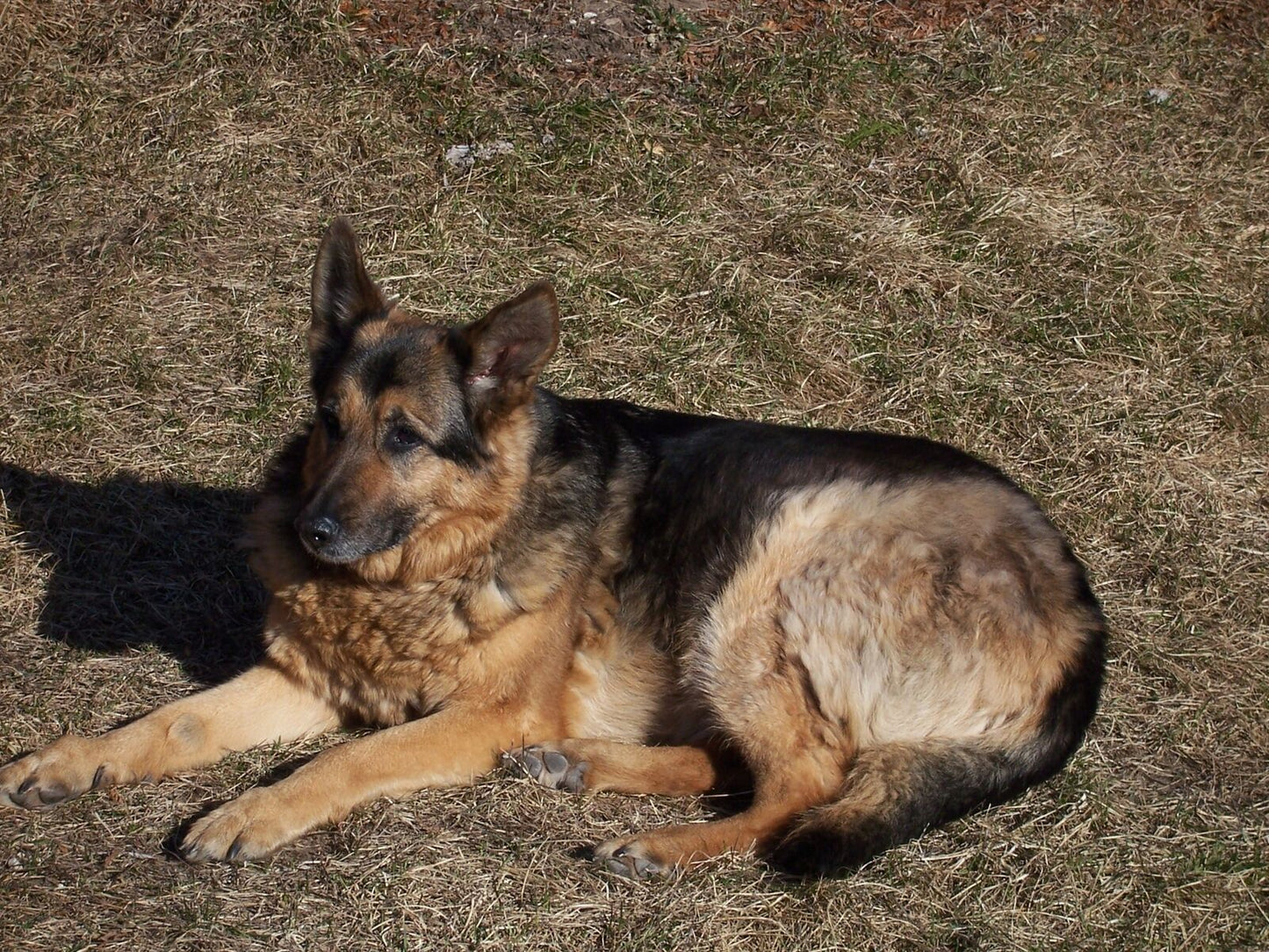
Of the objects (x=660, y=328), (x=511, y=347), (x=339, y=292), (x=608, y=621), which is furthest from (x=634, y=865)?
(x=660, y=328)

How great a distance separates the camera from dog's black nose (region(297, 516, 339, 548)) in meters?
4.58

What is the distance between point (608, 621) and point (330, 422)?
1444mm

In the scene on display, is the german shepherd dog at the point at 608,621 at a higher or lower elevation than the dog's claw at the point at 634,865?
higher

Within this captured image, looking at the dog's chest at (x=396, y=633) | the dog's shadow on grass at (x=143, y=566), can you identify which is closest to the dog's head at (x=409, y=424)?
the dog's chest at (x=396, y=633)

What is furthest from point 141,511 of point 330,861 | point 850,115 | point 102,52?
point 850,115

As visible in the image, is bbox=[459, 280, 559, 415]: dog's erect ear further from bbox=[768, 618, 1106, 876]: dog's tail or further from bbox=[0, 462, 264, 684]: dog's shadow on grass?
bbox=[768, 618, 1106, 876]: dog's tail

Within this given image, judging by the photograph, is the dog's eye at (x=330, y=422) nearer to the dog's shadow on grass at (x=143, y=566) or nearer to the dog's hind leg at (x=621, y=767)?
the dog's shadow on grass at (x=143, y=566)

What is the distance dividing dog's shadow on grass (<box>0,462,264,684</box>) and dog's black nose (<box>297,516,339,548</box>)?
137 centimetres

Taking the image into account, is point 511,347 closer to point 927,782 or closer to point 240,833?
point 240,833

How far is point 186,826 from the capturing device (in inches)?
180

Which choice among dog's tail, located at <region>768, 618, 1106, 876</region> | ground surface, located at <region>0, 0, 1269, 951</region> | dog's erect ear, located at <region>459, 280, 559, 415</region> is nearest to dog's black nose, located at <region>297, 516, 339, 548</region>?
dog's erect ear, located at <region>459, 280, 559, 415</region>

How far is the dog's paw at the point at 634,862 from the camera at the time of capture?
4.45 m

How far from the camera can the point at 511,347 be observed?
4.86m

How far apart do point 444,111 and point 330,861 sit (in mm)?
5782
